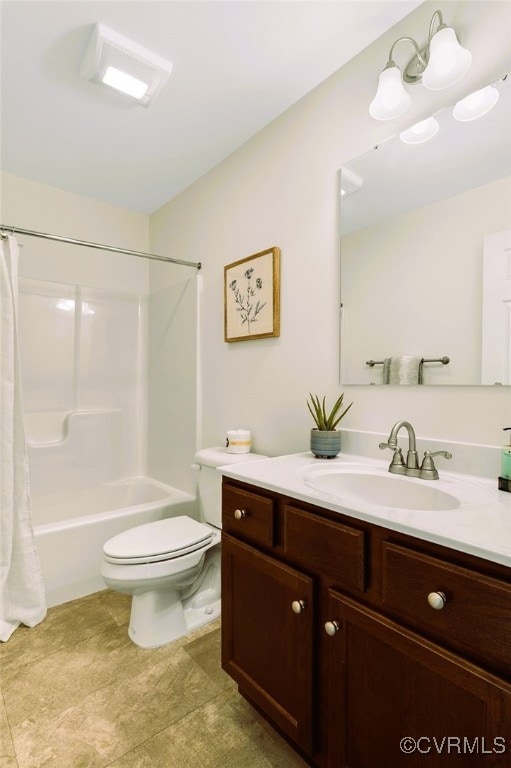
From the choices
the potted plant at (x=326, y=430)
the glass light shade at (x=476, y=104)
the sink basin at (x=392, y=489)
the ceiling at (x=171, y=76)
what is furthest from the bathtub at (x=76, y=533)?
the glass light shade at (x=476, y=104)

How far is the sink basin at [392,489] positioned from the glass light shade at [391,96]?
1234 millimetres

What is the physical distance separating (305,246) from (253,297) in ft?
1.27

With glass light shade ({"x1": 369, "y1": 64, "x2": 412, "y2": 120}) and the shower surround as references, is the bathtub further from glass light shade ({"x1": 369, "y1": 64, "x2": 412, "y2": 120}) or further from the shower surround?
glass light shade ({"x1": 369, "y1": 64, "x2": 412, "y2": 120})

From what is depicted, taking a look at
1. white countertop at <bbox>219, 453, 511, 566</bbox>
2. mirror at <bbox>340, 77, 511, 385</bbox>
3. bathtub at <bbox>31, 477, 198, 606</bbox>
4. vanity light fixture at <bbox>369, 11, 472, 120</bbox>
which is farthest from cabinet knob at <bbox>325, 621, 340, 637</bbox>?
vanity light fixture at <bbox>369, 11, 472, 120</bbox>

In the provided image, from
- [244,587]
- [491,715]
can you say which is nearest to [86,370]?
[244,587]

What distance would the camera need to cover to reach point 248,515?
1.17 meters

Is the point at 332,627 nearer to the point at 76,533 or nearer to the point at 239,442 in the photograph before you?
the point at 239,442

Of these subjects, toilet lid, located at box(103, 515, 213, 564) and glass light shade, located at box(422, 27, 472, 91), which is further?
toilet lid, located at box(103, 515, 213, 564)

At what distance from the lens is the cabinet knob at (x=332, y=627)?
90 centimetres

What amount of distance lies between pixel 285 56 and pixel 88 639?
258 centimetres

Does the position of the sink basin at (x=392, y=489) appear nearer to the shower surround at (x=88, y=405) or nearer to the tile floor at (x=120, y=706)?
the tile floor at (x=120, y=706)

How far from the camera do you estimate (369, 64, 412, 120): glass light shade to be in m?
1.27

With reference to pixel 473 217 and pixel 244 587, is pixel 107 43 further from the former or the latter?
pixel 244 587

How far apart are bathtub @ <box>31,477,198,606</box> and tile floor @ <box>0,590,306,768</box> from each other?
0.23 metres
